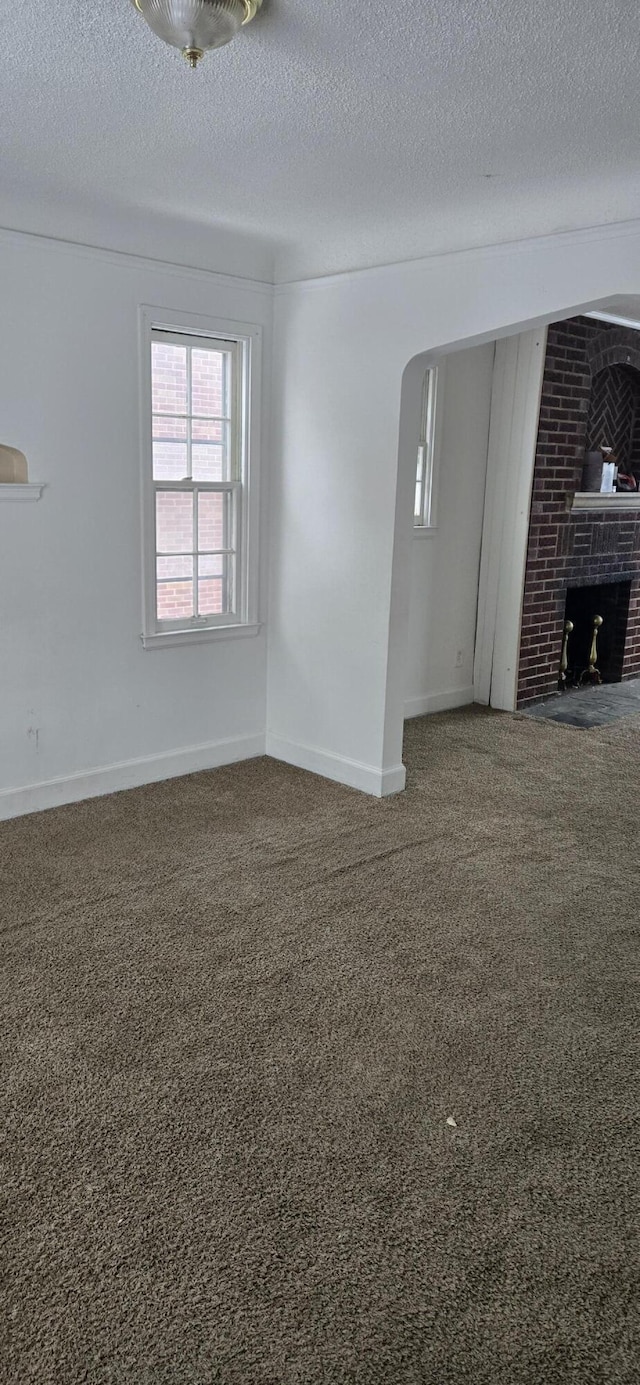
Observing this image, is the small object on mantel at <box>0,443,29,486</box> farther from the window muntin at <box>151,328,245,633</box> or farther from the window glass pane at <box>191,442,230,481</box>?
the window glass pane at <box>191,442,230,481</box>

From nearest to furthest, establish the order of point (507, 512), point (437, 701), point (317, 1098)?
point (317, 1098)
point (507, 512)
point (437, 701)

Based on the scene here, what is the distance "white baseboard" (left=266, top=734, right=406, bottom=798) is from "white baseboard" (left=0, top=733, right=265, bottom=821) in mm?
159

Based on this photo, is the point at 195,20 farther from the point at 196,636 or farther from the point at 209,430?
the point at 196,636

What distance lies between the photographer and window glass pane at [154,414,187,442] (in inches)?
171

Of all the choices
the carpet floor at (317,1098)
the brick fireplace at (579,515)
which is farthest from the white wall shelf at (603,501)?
the carpet floor at (317,1098)

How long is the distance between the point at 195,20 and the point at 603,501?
4761mm

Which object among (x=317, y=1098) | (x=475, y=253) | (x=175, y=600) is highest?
(x=475, y=253)

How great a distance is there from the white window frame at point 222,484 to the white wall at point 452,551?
1289mm

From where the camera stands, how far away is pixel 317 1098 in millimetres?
2426

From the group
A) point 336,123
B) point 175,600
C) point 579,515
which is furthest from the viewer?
point 579,515

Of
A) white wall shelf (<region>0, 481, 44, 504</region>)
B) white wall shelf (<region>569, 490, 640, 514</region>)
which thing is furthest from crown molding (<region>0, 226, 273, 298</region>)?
white wall shelf (<region>569, 490, 640, 514</region>)

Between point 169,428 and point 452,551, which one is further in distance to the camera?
point 452,551

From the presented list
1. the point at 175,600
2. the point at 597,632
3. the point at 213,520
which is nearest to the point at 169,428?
the point at 213,520

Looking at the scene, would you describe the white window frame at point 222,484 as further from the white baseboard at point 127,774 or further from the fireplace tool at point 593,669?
the fireplace tool at point 593,669
